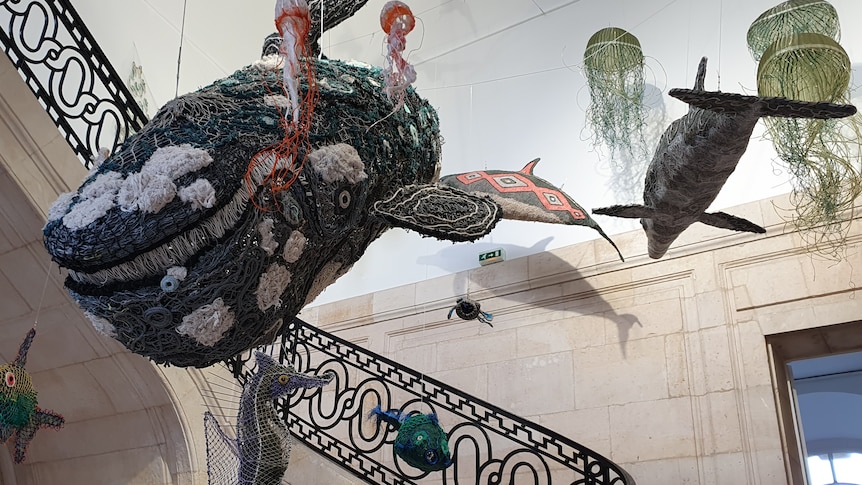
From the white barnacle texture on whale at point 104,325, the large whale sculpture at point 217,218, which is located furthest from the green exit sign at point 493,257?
the white barnacle texture on whale at point 104,325

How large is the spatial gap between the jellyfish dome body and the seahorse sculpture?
1.11m

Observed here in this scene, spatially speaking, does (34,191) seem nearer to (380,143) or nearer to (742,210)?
(380,143)

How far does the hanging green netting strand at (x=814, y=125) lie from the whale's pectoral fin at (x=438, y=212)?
2.49m

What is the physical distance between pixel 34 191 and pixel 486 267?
11.2ft

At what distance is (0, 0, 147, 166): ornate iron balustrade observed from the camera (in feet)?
13.7

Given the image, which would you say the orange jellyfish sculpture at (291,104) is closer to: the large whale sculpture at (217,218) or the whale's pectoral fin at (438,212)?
the large whale sculpture at (217,218)

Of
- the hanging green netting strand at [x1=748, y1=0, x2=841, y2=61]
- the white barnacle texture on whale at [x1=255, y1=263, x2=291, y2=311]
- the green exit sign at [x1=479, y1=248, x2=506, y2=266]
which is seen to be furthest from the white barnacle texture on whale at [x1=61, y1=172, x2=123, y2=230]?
the green exit sign at [x1=479, y1=248, x2=506, y2=266]

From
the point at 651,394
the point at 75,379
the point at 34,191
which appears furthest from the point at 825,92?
the point at 75,379

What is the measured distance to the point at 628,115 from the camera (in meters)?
5.61

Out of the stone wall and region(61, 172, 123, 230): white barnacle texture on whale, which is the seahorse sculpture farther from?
the stone wall

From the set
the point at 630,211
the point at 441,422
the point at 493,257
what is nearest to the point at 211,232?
the point at 630,211

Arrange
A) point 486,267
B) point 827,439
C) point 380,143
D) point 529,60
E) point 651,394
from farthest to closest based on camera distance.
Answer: point 827,439, point 529,60, point 486,267, point 651,394, point 380,143

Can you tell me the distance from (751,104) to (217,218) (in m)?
2.25

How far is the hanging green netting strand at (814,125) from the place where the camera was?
3.89m
